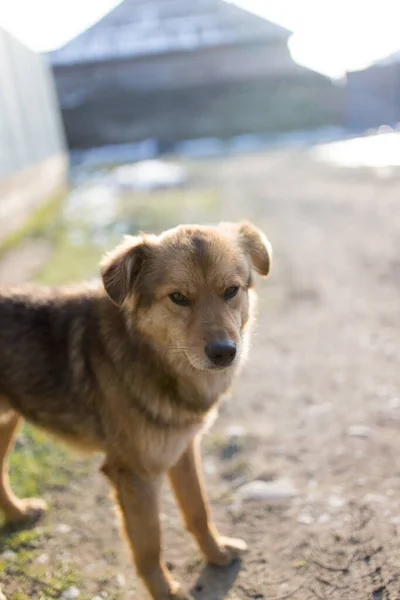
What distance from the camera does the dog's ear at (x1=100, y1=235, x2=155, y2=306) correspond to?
2.58 meters

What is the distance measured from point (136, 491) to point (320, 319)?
375 centimetres

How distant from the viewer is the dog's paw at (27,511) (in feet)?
11.0

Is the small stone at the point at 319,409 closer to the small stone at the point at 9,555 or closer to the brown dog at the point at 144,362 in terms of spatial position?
the brown dog at the point at 144,362

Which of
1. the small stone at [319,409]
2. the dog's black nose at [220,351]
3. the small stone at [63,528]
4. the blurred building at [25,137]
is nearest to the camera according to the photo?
the dog's black nose at [220,351]

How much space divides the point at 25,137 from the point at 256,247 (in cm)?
1073

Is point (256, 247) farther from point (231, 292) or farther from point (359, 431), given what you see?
point (359, 431)

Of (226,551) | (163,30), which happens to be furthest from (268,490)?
(163,30)

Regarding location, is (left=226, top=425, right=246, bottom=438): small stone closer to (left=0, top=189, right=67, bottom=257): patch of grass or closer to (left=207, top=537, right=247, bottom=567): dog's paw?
(left=207, top=537, right=247, bottom=567): dog's paw

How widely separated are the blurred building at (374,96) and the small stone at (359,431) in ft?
89.6

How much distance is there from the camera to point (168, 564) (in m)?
3.03

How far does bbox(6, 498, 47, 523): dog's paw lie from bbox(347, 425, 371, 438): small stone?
214 centimetres

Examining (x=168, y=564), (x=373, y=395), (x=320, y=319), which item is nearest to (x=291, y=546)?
(x=168, y=564)

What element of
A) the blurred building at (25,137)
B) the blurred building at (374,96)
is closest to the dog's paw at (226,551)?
the blurred building at (25,137)

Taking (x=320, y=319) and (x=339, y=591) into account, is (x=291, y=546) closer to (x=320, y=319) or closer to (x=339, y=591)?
(x=339, y=591)
